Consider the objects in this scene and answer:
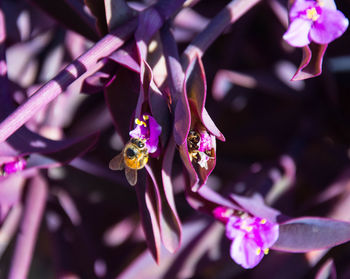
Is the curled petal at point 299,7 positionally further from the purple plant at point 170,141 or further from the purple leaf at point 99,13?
the purple leaf at point 99,13

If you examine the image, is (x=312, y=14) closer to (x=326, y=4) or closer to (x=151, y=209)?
(x=326, y=4)

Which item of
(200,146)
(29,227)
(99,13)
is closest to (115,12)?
(99,13)

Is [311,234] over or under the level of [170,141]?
under

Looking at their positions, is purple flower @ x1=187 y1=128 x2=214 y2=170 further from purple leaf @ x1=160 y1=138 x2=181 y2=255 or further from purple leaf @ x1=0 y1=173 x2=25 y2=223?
purple leaf @ x1=0 y1=173 x2=25 y2=223

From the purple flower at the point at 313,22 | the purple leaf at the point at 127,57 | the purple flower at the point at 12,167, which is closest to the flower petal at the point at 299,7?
the purple flower at the point at 313,22

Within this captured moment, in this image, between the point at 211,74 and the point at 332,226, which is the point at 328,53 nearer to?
the point at 211,74
